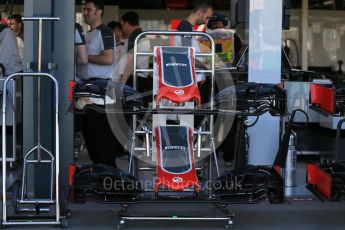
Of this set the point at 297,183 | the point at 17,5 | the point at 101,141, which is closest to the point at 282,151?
the point at 297,183

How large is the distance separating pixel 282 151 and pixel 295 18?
6995mm

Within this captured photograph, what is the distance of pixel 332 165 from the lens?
18.9ft

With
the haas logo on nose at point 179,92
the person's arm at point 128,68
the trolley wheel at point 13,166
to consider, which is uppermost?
the person's arm at point 128,68

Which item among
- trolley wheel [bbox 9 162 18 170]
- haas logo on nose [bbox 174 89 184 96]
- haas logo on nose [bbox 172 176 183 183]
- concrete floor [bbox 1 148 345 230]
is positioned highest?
haas logo on nose [bbox 174 89 184 96]

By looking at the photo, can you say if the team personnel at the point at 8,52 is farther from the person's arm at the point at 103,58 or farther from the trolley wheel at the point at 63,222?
the trolley wheel at the point at 63,222

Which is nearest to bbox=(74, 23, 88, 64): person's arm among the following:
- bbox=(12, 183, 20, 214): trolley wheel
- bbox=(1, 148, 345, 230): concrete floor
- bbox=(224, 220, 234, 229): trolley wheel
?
bbox=(1, 148, 345, 230): concrete floor

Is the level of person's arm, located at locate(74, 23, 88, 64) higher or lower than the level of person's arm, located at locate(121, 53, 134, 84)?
higher

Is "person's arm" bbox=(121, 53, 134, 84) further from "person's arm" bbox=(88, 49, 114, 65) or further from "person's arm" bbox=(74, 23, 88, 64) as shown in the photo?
"person's arm" bbox=(74, 23, 88, 64)

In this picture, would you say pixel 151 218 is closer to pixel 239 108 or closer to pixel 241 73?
pixel 239 108

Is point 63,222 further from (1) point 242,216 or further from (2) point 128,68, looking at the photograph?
(2) point 128,68

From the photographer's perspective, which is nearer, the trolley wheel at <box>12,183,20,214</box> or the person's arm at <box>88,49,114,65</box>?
the trolley wheel at <box>12,183,20,214</box>

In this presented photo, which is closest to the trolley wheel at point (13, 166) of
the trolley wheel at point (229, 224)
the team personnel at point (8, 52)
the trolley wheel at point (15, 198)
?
the team personnel at point (8, 52)

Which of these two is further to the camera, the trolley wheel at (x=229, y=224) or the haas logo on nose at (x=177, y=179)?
the trolley wheel at (x=229, y=224)

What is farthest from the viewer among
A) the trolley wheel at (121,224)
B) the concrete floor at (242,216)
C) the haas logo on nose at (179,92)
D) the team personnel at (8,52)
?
the team personnel at (8,52)
